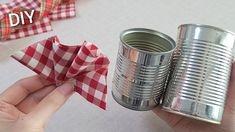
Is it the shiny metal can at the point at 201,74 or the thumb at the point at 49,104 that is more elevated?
the shiny metal can at the point at 201,74

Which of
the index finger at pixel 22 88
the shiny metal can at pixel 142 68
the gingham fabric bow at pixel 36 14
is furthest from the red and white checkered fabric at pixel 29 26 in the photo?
the shiny metal can at pixel 142 68

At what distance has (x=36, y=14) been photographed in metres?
0.72

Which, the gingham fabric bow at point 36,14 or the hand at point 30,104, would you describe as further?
the gingham fabric bow at point 36,14

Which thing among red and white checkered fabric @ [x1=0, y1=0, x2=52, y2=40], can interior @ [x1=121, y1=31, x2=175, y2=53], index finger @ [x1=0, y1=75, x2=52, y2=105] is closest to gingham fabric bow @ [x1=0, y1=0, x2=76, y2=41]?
red and white checkered fabric @ [x1=0, y1=0, x2=52, y2=40]

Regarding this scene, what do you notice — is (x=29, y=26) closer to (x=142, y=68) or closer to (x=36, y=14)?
(x=36, y=14)

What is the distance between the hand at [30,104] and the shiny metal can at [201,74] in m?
0.16

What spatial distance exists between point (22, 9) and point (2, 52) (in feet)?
0.36

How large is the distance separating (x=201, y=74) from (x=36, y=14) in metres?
0.42

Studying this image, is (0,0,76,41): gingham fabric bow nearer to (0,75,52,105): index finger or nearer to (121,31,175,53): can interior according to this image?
(0,75,52,105): index finger

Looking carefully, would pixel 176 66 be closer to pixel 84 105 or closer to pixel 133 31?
pixel 133 31

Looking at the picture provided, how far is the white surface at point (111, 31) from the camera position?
574 millimetres

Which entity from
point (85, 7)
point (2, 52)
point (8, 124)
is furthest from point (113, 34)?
point (8, 124)

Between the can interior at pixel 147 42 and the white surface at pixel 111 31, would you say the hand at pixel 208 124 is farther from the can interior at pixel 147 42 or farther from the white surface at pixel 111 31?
the can interior at pixel 147 42

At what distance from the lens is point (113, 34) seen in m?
0.73
